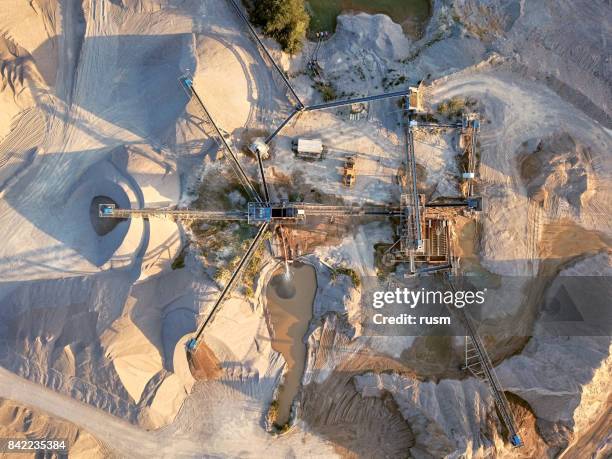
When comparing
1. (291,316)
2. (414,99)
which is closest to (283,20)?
(414,99)

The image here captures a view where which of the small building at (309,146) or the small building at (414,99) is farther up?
the small building at (414,99)

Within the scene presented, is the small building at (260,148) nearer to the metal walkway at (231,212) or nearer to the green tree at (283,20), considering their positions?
the metal walkway at (231,212)

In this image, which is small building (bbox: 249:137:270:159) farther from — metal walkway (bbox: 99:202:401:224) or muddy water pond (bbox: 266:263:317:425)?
muddy water pond (bbox: 266:263:317:425)

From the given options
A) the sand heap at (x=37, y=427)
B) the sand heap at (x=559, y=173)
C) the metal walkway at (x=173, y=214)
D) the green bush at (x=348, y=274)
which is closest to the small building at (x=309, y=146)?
the metal walkway at (x=173, y=214)

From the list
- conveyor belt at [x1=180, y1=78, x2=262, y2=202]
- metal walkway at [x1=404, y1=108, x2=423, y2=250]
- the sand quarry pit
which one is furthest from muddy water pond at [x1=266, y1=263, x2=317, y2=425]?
metal walkway at [x1=404, y1=108, x2=423, y2=250]

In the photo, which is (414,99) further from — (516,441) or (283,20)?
(516,441)
